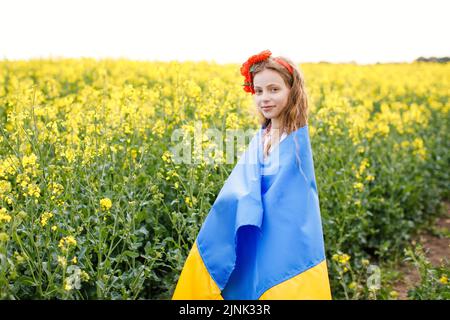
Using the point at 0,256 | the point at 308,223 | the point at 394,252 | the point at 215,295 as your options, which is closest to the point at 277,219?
the point at 308,223

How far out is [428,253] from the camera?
16.6 ft

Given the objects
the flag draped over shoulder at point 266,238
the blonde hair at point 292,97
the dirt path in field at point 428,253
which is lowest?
the dirt path in field at point 428,253

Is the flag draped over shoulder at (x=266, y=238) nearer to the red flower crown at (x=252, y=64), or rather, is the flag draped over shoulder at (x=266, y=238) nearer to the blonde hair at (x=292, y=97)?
the blonde hair at (x=292, y=97)

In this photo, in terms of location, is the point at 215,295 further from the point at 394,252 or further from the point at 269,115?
the point at 394,252

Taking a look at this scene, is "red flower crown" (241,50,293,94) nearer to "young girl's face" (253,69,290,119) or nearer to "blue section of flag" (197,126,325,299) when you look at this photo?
"young girl's face" (253,69,290,119)

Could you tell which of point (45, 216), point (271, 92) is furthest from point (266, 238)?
point (45, 216)

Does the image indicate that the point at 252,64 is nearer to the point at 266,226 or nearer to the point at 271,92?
the point at 271,92

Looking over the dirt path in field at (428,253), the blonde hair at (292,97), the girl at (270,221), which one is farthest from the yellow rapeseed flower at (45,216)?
the dirt path in field at (428,253)

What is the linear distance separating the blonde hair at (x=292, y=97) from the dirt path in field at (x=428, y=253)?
1.76 m

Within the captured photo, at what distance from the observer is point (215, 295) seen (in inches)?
106

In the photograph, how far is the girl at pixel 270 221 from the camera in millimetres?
2572

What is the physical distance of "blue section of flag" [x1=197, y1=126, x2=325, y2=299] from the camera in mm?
2570

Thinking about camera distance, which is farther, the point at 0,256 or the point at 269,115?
the point at 269,115
